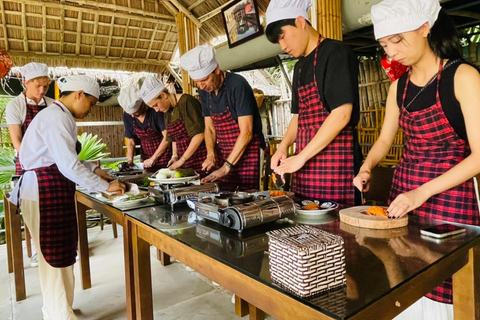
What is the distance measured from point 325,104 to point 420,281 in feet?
3.50

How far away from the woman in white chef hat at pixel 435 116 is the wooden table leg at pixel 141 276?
1.03m

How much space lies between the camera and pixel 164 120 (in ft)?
→ 11.3

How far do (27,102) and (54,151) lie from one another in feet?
5.84

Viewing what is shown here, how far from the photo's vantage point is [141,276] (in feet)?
5.09

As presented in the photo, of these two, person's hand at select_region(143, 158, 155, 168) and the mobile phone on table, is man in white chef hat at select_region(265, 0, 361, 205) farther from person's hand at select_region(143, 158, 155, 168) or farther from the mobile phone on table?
person's hand at select_region(143, 158, 155, 168)

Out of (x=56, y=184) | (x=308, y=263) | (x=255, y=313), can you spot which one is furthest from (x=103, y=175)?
(x=308, y=263)

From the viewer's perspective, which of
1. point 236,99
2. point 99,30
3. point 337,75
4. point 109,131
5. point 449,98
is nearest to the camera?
point 449,98

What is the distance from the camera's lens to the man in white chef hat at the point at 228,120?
7.87ft

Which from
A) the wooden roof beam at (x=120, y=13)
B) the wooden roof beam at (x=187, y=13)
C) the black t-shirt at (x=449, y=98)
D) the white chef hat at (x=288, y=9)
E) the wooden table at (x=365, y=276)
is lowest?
the wooden table at (x=365, y=276)

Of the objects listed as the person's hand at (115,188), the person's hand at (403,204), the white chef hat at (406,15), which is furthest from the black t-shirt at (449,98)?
the person's hand at (115,188)

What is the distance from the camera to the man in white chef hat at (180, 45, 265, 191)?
240cm

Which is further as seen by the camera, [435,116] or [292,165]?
[292,165]

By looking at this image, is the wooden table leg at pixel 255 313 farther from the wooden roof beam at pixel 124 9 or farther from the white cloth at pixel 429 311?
the wooden roof beam at pixel 124 9

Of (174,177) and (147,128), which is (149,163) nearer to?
(147,128)
